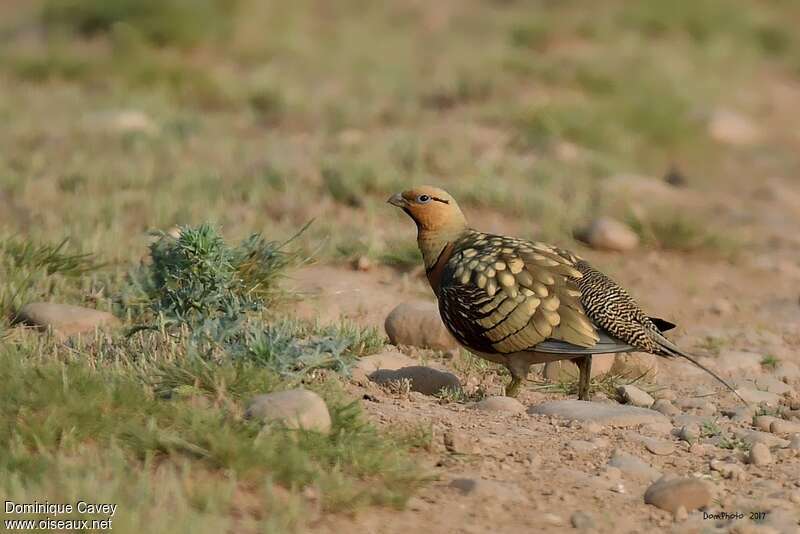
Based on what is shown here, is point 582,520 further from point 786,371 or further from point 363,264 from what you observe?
point 363,264

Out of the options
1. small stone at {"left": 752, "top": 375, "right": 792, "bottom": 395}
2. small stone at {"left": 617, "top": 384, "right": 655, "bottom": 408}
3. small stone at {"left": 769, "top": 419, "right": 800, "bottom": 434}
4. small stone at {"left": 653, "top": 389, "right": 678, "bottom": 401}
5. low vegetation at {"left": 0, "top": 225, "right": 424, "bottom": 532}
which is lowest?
small stone at {"left": 752, "top": 375, "right": 792, "bottom": 395}

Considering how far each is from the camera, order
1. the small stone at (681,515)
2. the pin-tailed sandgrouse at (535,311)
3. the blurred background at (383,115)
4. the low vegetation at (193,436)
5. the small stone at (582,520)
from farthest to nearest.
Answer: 1. the blurred background at (383,115)
2. the pin-tailed sandgrouse at (535,311)
3. the small stone at (681,515)
4. the small stone at (582,520)
5. the low vegetation at (193,436)

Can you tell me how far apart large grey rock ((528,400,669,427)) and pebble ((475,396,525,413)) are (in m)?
0.07

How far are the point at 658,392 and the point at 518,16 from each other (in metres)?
9.99

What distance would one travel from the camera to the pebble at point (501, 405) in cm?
548

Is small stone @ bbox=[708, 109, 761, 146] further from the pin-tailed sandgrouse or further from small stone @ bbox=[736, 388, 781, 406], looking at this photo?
the pin-tailed sandgrouse

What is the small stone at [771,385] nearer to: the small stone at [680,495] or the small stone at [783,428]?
the small stone at [783,428]

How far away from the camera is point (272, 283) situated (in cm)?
693

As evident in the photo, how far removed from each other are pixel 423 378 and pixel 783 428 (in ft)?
5.35

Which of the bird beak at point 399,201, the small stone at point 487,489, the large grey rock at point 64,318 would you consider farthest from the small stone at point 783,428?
the large grey rock at point 64,318

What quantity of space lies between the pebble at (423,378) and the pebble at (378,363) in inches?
2.6

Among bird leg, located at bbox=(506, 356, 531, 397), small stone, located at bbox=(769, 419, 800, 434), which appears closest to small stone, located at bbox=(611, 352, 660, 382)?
bird leg, located at bbox=(506, 356, 531, 397)

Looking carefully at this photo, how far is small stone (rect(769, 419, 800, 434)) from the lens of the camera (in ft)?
18.0

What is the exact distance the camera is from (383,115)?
38.6 ft
